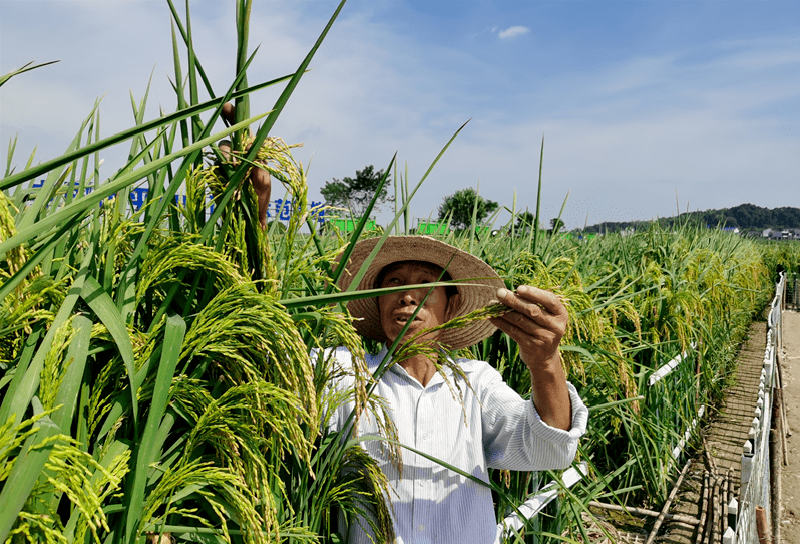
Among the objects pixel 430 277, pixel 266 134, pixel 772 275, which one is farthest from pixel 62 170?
pixel 772 275

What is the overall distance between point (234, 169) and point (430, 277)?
1.21 meters

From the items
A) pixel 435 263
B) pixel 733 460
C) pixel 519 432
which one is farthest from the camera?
pixel 733 460

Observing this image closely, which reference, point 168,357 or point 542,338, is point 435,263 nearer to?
point 542,338

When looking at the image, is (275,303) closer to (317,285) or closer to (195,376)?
(195,376)

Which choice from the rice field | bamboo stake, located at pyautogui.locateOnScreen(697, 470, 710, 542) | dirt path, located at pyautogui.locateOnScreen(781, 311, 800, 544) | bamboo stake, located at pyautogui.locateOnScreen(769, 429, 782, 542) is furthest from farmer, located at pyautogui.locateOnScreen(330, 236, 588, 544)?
dirt path, located at pyautogui.locateOnScreen(781, 311, 800, 544)

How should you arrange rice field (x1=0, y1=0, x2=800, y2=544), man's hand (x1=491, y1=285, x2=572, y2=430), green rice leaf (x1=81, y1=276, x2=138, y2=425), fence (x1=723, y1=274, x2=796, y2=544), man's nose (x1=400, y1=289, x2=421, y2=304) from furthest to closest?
fence (x1=723, y1=274, x2=796, y2=544), man's nose (x1=400, y1=289, x2=421, y2=304), man's hand (x1=491, y1=285, x2=572, y2=430), green rice leaf (x1=81, y1=276, x2=138, y2=425), rice field (x1=0, y1=0, x2=800, y2=544)

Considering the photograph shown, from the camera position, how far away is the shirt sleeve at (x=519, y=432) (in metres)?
1.98

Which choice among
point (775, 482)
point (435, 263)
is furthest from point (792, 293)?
point (435, 263)

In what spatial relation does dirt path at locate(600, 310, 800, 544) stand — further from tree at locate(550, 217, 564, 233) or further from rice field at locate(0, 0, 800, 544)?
rice field at locate(0, 0, 800, 544)

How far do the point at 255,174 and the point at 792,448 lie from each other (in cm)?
858

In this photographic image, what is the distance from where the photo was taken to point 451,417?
84.4 inches

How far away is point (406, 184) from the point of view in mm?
2729

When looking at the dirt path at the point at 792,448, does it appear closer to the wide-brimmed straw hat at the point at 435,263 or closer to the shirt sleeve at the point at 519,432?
the shirt sleeve at the point at 519,432

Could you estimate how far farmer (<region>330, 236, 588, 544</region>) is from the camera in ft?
6.39
